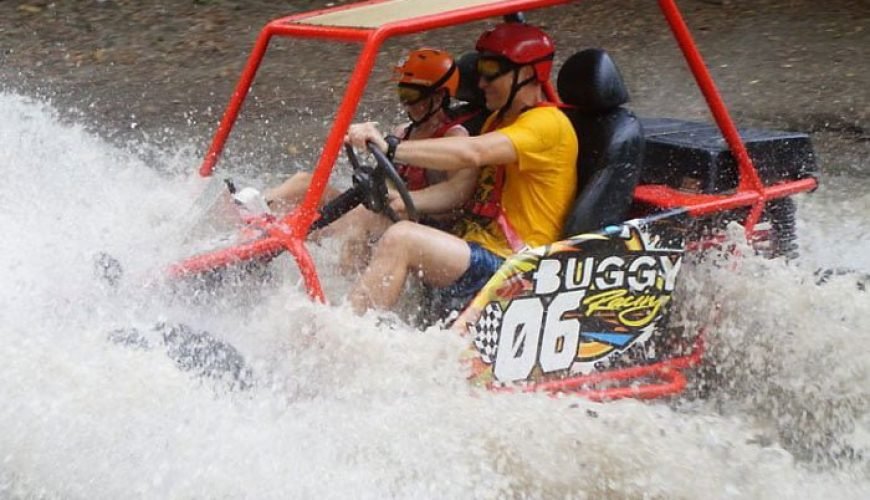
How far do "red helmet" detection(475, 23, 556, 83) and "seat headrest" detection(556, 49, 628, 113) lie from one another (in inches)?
7.2

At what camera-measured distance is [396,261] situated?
3.56m

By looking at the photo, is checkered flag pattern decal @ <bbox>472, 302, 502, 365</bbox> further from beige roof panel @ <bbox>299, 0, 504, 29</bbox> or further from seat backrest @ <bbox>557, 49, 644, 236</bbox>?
beige roof panel @ <bbox>299, 0, 504, 29</bbox>

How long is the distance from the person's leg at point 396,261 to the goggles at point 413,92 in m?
0.67

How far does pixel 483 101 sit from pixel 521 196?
0.82 meters

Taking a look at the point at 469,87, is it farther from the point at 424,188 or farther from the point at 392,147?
the point at 392,147

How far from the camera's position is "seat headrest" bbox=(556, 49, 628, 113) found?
154 inches

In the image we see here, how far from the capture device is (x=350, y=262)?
398 cm

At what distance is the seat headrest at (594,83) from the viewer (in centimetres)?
392

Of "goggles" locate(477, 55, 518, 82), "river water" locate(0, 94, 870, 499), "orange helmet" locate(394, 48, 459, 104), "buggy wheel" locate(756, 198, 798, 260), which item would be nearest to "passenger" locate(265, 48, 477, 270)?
"orange helmet" locate(394, 48, 459, 104)

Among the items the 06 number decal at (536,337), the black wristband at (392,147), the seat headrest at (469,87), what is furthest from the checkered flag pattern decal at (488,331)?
the seat headrest at (469,87)

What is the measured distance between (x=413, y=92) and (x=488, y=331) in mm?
1019

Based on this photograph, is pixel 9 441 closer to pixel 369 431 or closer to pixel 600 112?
pixel 369 431

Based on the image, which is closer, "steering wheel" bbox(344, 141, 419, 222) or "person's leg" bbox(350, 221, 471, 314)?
"steering wheel" bbox(344, 141, 419, 222)

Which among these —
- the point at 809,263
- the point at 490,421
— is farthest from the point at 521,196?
the point at 809,263
